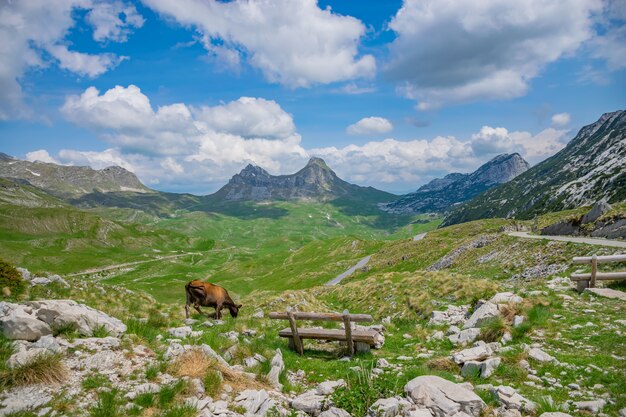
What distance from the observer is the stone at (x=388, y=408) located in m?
9.91

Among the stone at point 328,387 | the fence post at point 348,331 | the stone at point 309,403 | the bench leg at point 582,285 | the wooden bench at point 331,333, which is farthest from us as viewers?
the bench leg at point 582,285

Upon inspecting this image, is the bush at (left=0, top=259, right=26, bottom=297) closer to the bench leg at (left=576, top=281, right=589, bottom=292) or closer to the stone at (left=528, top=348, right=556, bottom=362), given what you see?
the stone at (left=528, top=348, right=556, bottom=362)

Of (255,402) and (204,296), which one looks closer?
(255,402)

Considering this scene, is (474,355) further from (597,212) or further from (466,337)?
(597,212)

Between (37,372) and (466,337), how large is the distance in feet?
55.1

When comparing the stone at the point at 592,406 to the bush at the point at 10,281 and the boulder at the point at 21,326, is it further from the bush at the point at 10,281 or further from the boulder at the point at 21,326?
the bush at the point at 10,281

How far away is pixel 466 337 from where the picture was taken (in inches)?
674

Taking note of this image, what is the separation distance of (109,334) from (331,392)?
8436 mm

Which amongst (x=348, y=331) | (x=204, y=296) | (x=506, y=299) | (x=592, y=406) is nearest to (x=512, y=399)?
(x=592, y=406)

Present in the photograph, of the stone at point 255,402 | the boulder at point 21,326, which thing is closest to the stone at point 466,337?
the stone at point 255,402

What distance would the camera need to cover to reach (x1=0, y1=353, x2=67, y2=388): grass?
9047 millimetres

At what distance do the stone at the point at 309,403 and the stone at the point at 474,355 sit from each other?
599cm

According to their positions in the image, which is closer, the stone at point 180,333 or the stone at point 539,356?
the stone at point 539,356

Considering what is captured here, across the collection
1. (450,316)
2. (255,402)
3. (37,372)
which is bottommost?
(450,316)
